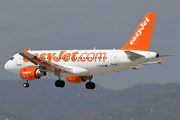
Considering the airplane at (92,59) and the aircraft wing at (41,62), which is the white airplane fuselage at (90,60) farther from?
the aircraft wing at (41,62)

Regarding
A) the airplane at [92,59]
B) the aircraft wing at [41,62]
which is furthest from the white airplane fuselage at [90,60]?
the aircraft wing at [41,62]

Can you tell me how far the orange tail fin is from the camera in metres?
54.2

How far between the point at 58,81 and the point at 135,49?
13674mm

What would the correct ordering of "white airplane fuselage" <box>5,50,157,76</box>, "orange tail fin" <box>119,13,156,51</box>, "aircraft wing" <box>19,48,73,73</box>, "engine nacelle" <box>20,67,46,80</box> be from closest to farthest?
1. "aircraft wing" <box>19,48,73,73</box>
2. "white airplane fuselage" <box>5,50,157,76</box>
3. "orange tail fin" <box>119,13,156,51</box>
4. "engine nacelle" <box>20,67,46,80</box>

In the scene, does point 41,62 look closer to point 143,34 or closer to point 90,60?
point 90,60

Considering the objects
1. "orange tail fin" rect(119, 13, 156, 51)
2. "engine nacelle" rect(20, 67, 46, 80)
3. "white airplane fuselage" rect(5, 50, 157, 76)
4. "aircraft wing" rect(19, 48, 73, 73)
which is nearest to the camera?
"aircraft wing" rect(19, 48, 73, 73)

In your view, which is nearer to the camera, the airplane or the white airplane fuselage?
the airplane

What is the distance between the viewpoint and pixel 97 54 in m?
56.5

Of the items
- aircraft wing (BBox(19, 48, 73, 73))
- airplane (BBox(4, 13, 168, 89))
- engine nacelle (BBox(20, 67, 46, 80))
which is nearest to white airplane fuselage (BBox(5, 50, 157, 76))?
airplane (BBox(4, 13, 168, 89))

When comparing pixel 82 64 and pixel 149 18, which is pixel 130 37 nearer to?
pixel 149 18

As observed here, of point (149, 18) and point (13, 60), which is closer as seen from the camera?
point (149, 18)

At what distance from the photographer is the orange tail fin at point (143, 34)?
5422 centimetres

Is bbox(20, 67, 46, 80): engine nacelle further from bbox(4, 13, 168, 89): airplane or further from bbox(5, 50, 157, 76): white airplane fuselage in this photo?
bbox(5, 50, 157, 76): white airplane fuselage

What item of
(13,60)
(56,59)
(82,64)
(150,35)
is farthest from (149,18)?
(13,60)
